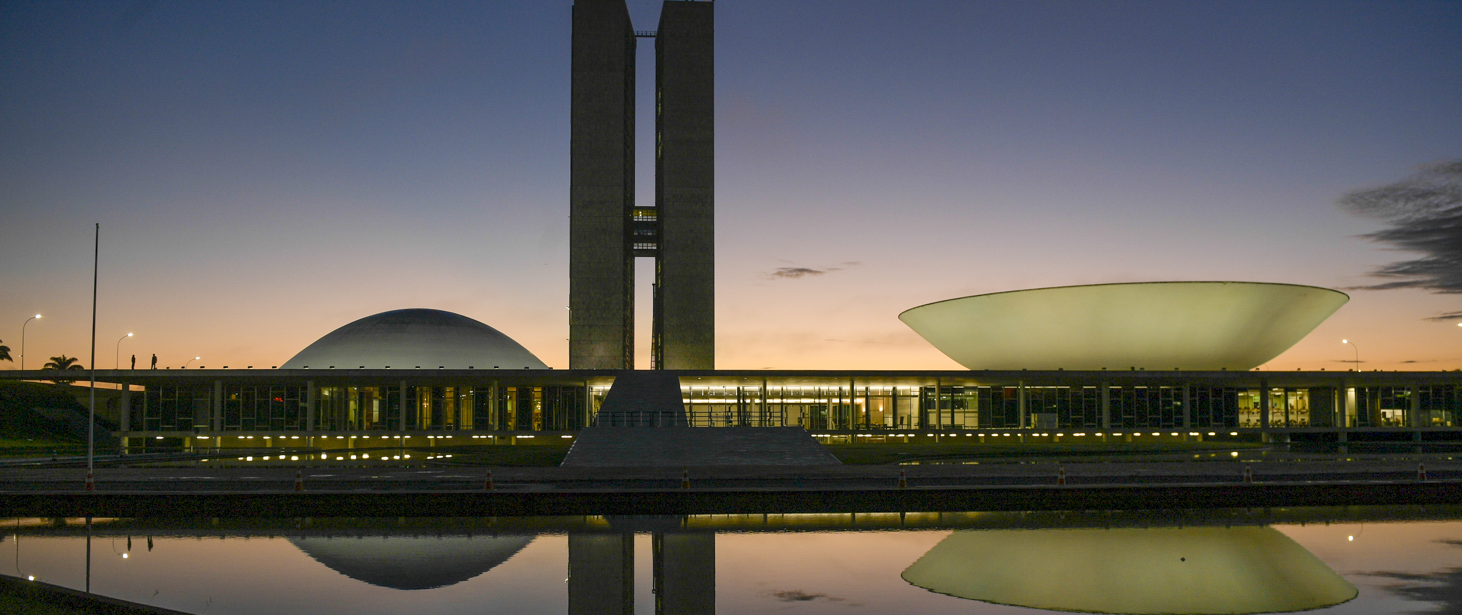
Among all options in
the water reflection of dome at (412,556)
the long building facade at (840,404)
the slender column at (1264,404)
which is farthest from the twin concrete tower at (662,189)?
the water reflection of dome at (412,556)


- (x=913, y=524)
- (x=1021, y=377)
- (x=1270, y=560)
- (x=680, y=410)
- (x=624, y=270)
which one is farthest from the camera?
(x=624, y=270)

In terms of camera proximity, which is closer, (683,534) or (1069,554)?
(1069,554)

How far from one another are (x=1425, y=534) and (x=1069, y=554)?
20.1 feet

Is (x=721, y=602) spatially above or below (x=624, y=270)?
below

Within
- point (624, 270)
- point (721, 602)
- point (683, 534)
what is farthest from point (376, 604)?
point (624, 270)

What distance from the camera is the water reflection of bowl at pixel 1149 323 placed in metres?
48.9

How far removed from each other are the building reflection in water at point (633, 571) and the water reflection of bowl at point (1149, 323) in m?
38.2

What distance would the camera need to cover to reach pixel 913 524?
16.2 metres

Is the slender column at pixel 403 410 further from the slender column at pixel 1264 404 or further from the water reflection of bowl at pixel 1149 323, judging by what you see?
the slender column at pixel 1264 404

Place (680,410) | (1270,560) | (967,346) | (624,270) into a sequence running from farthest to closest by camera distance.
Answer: (624,270)
(967,346)
(680,410)
(1270,560)

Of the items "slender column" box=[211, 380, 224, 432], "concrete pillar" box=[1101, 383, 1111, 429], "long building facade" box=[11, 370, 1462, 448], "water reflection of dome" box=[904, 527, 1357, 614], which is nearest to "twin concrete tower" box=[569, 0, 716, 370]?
"long building facade" box=[11, 370, 1462, 448]

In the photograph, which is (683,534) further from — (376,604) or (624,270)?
(624,270)

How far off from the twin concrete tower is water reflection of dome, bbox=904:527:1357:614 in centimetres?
5222

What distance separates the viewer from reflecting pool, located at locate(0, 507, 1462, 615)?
10000 millimetres
